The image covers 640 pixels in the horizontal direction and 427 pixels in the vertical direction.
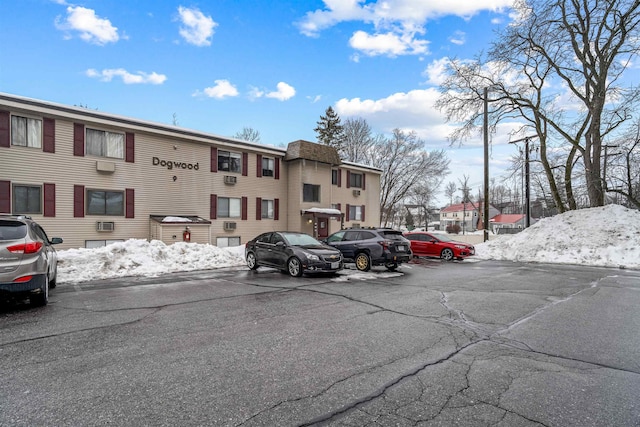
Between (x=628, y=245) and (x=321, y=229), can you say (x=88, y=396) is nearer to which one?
(x=628, y=245)

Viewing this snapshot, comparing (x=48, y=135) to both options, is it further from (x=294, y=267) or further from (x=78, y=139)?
(x=294, y=267)

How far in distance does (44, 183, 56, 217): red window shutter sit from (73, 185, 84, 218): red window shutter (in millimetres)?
723

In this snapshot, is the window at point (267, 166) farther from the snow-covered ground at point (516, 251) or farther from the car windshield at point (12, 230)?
the car windshield at point (12, 230)

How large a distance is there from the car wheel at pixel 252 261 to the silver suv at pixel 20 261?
Result: 6.83m

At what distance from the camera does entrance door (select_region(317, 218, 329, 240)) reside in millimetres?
25778

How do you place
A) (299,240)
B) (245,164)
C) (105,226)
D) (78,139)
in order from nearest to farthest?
(299,240) → (78,139) → (105,226) → (245,164)

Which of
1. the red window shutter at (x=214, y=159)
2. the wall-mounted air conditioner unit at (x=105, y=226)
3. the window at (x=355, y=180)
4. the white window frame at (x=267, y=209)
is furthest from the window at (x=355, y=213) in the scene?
the wall-mounted air conditioner unit at (x=105, y=226)

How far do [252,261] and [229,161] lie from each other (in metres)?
10.3

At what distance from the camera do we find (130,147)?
56.7ft

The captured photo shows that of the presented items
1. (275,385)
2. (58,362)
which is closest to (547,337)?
(275,385)

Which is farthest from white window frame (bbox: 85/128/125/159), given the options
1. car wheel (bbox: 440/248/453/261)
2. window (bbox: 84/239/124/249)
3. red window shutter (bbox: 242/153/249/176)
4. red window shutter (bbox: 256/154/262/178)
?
car wheel (bbox: 440/248/453/261)

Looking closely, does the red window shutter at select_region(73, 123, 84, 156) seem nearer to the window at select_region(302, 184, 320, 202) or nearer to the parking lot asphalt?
the parking lot asphalt

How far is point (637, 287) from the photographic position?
977 centimetres

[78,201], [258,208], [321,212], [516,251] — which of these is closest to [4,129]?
[78,201]
